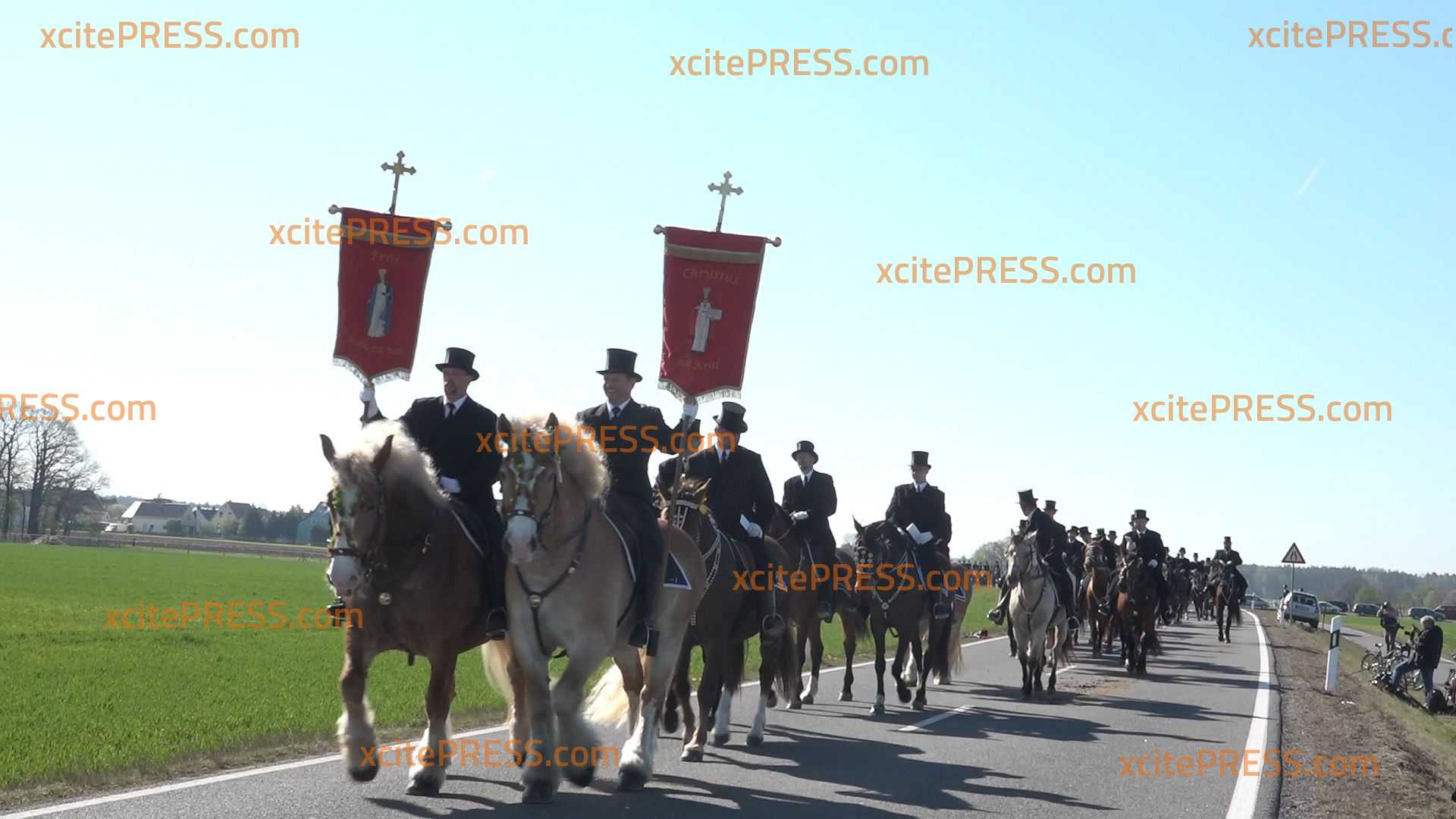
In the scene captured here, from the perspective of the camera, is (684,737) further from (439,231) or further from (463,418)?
(439,231)

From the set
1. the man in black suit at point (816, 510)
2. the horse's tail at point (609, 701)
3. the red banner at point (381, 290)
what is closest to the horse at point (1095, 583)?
the man in black suit at point (816, 510)

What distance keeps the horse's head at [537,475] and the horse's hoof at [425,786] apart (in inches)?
60.0

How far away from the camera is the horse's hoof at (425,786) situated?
8.87 metres

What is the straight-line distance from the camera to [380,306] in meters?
11.7

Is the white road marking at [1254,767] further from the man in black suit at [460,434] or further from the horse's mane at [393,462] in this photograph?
the horse's mane at [393,462]

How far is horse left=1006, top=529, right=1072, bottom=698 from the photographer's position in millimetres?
18000

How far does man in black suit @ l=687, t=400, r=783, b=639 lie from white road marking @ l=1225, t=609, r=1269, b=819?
160 inches

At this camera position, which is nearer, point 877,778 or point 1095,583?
point 877,778

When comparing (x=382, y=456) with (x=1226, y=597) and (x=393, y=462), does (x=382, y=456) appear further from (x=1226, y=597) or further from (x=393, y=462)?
(x=1226, y=597)

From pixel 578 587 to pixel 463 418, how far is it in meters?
1.82

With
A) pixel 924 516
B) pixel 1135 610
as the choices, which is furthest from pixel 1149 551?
pixel 924 516

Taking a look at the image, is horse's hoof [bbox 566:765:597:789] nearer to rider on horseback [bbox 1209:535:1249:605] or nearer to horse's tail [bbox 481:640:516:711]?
horse's tail [bbox 481:640:516:711]

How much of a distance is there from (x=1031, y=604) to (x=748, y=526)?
6.78 m

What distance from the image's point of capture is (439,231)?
39.3 ft
